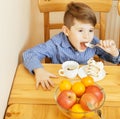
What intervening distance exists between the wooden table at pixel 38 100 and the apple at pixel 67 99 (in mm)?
83

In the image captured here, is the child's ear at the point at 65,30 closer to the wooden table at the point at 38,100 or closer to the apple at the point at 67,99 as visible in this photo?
the wooden table at the point at 38,100

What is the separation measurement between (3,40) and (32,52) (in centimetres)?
37

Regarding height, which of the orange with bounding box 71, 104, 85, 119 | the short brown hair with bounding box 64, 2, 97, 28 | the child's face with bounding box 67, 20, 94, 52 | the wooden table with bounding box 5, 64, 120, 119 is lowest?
the wooden table with bounding box 5, 64, 120, 119

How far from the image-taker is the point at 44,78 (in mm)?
1142

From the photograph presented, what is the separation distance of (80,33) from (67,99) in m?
0.50

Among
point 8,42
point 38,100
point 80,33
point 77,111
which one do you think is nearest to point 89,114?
point 77,111

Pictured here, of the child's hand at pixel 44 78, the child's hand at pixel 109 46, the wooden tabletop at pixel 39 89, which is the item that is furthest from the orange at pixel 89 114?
the child's hand at pixel 109 46

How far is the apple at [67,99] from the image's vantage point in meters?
0.90

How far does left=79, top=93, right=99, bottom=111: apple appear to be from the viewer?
0.88 meters

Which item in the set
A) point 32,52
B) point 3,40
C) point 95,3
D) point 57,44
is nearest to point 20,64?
point 32,52

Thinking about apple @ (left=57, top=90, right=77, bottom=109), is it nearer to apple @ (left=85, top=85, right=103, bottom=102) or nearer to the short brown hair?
apple @ (left=85, top=85, right=103, bottom=102)

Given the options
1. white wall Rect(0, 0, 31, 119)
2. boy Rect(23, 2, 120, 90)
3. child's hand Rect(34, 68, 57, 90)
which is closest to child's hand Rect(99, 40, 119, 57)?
boy Rect(23, 2, 120, 90)

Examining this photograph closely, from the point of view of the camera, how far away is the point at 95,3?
1.53m

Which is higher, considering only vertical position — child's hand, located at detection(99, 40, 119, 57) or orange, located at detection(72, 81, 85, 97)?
child's hand, located at detection(99, 40, 119, 57)
